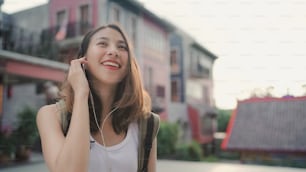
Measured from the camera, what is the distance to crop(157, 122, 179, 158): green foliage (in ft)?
22.1

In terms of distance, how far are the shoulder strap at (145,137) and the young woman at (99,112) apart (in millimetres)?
15

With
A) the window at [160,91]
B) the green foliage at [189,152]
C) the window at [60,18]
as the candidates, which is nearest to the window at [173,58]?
the window at [160,91]

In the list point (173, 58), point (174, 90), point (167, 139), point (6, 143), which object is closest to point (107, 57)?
point (6, 143)

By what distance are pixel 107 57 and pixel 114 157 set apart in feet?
0.75

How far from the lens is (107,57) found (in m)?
0.69

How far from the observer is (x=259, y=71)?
11.4ft

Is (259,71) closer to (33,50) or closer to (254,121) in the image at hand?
(254,121)

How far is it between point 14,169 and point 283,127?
13.3 ft

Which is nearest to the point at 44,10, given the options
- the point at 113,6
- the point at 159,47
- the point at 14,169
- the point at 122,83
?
the point at 113,6

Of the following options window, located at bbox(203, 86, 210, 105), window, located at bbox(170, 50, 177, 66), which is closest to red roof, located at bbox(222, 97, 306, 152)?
window, located at bbox(170, 50, 177, 66)

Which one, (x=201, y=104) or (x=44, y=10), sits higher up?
(x=44, y=10)

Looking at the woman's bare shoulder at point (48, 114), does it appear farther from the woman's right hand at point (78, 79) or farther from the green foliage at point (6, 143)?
the green foliage at point (6, 143)

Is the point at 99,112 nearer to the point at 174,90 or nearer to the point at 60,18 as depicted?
the point at 60,18

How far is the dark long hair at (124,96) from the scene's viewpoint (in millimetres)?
→ 736
